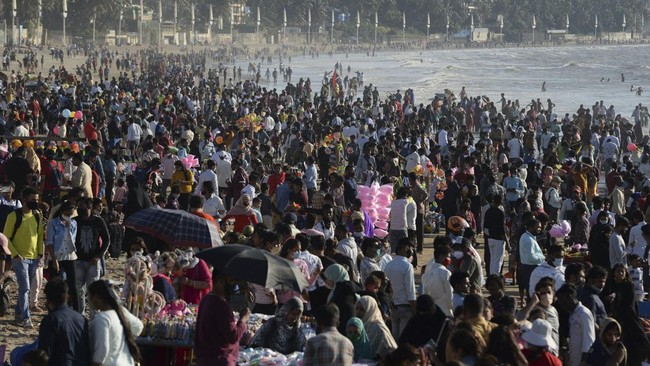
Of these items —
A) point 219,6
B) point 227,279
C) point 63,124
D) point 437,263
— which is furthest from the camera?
point 219,6

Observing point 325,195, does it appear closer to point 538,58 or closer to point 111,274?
point 111,274

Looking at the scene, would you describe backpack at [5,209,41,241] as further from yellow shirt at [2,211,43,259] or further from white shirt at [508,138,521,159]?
white shirt at [508,138,521,159]

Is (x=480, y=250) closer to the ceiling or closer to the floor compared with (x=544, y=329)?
closer to the floor

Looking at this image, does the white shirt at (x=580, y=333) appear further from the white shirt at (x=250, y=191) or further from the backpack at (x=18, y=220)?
the white shirt at (x=250, y=191)

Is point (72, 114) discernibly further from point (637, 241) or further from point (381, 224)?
point (637, 241)

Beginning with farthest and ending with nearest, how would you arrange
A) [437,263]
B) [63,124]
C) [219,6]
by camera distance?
[219,6] < [63,124] < [437,263]

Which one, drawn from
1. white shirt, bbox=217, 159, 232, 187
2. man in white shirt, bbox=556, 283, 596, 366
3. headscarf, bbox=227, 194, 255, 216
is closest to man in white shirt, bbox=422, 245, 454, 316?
man in white shirt, bbox=556, 283, 596, 366

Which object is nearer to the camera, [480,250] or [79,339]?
[79,339]

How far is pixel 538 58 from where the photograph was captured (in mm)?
142000

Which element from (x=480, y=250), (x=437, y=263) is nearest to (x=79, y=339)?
(x=437, y=263)

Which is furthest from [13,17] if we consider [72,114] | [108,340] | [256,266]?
[108,340]

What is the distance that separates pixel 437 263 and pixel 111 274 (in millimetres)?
5182

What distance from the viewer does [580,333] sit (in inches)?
360

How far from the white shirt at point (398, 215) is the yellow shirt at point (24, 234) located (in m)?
4.42
